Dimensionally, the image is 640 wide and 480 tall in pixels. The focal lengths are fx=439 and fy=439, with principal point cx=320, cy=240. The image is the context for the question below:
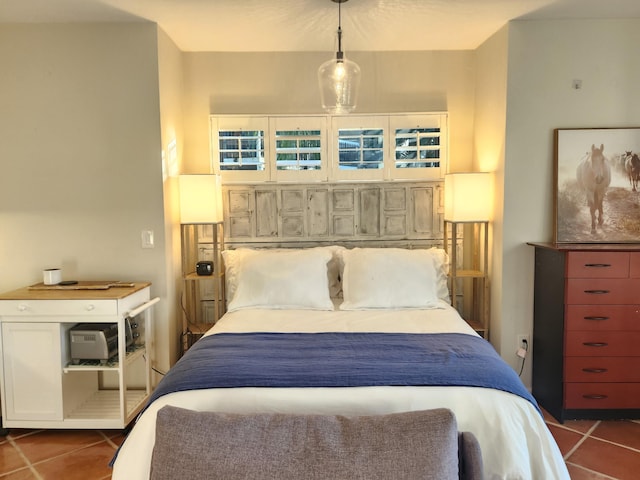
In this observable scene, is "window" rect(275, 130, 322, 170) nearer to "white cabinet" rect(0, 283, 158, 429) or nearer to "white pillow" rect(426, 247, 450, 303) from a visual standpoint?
"white pillow" rect(426, 247, 450, 303)

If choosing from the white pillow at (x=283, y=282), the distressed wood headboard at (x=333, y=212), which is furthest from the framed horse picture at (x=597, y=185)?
the white pillow at (x=283, y=282)

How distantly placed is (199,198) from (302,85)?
1207mm

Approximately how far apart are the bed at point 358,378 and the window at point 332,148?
1.18 metres

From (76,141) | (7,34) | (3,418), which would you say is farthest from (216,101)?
(3,418)

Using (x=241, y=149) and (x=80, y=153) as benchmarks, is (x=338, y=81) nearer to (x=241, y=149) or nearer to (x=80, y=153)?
(x=241, y=149)

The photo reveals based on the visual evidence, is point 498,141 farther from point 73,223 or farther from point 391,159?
point 73,223

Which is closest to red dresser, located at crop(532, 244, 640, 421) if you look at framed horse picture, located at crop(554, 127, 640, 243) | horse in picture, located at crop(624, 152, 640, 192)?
framed horse picture, located at crop(554, 127, 640, 243)

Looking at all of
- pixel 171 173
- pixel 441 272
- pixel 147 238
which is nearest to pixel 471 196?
pixel 441 272

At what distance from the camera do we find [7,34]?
9.43ft

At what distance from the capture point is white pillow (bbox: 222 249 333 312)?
2.90m

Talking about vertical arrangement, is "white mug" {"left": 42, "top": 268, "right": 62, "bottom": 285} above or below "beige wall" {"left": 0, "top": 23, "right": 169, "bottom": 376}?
below

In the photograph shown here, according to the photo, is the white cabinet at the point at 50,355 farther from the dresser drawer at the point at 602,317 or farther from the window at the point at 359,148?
the dresser drawer at the point at 602,317

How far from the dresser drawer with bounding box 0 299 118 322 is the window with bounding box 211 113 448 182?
54.3 inches

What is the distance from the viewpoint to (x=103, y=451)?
250 cm
